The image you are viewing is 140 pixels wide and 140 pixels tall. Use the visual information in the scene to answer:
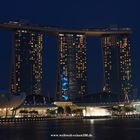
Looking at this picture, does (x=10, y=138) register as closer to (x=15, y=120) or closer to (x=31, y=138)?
(x=31, y=138)

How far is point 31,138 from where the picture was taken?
88875 millimetres

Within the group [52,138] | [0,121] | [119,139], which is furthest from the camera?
[0,121]

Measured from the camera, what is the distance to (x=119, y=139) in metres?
83.7

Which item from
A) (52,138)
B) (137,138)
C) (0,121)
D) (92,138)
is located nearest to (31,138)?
(52,138)

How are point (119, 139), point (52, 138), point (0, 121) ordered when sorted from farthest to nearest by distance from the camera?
1. point (0, 121)
2. point (52, 138)
3. point (119, 139)

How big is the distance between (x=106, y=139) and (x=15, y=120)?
110 metres

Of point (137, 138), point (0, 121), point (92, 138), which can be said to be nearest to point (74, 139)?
point (92, 138)

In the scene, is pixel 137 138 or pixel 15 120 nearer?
pixel 137 138

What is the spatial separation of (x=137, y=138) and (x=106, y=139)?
208 inches

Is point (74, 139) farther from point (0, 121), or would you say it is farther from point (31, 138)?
point (0, 121)

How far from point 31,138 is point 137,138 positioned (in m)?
17.7

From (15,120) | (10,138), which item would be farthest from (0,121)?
(10,138)

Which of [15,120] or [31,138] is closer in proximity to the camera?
[31,138]

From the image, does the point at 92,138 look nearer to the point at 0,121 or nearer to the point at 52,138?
the point at 52,138
